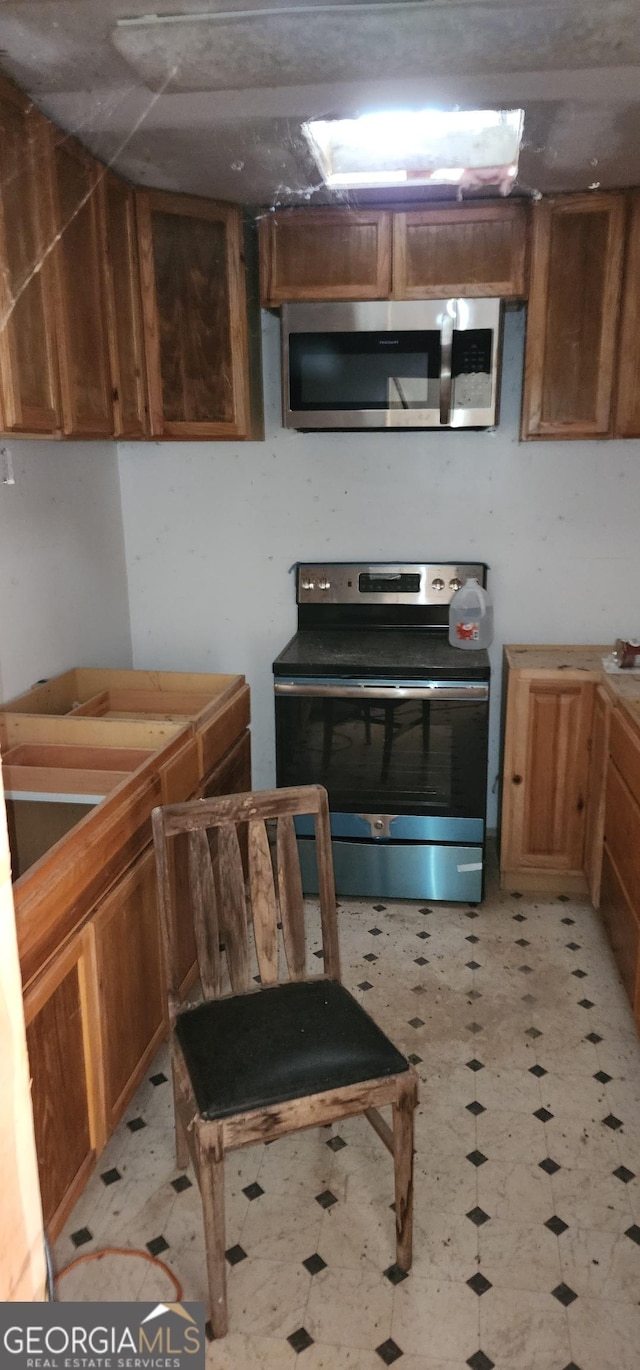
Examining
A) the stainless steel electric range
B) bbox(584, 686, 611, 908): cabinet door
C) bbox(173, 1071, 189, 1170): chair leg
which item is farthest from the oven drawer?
bbox(173, 1071, 189, 1170): chair leg

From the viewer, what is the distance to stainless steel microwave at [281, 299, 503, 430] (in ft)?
8.25

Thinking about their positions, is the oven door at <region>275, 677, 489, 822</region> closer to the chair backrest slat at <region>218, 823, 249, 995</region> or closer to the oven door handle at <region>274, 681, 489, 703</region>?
the oven door handle at <region>274, 681, 489, 703</region>

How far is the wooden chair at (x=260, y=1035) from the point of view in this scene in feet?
4.68

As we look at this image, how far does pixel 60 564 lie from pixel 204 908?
1.32 metres

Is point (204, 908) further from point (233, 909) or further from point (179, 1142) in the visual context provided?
point (179, 1142)

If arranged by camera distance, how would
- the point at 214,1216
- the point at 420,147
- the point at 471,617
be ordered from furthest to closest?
the point at 471,617 → the point at 420,147 → the point at 214,1216

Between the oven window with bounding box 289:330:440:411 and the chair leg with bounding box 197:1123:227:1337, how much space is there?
6.49ft

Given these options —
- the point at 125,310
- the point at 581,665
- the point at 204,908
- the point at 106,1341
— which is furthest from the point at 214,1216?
the point at 125,310

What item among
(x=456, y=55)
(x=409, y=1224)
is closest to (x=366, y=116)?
(x=456, y=55)

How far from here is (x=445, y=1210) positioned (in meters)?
1.70

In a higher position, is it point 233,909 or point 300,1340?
point 233,909

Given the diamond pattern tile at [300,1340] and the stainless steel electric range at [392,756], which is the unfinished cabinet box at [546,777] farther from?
the diamond pattern tile at [300,1340]

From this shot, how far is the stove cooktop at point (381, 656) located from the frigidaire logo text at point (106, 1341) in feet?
6.82

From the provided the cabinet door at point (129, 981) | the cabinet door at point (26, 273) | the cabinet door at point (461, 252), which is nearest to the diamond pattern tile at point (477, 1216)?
the cabinet door at point (129, 981)
